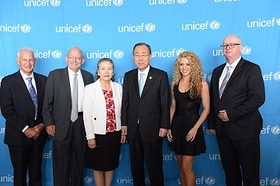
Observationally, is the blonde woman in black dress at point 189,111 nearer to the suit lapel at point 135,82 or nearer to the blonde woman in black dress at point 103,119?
the suit lapel at point 135,82

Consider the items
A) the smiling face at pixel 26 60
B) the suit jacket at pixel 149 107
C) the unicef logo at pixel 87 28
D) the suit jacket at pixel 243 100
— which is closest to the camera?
the suit jacket at pixel 243 100

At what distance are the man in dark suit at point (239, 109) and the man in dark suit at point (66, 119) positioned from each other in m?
1.42

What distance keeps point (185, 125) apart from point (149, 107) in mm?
409

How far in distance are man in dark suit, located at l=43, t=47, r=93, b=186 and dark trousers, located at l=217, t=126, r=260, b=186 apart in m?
1.48

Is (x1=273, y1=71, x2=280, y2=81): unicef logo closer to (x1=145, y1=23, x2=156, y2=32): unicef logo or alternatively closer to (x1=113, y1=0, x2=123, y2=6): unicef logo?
(x1=145, y1=23, x2=156, y2=32): unicef logo

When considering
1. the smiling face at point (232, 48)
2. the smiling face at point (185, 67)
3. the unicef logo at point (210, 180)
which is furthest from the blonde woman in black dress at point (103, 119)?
the unicef logo at point (210, 180)

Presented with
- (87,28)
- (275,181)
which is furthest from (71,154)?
(275,181)

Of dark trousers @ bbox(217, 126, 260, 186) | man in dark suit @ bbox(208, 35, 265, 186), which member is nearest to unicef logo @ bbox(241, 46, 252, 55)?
man in dark suit @ bbox(208, 35, 265, 186)

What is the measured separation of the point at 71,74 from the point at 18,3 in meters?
1.27

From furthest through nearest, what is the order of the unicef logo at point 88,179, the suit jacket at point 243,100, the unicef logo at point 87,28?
the unicef logo at point 88,179 < the unicef logo at point 87,28 < the suit jacket at point 243,100

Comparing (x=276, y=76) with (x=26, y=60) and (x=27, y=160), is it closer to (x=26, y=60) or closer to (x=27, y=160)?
(x=26, y=60)

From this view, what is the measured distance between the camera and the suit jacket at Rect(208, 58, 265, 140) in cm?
249

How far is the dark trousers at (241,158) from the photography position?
2.60 meters

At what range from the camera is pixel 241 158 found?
2.65 m
